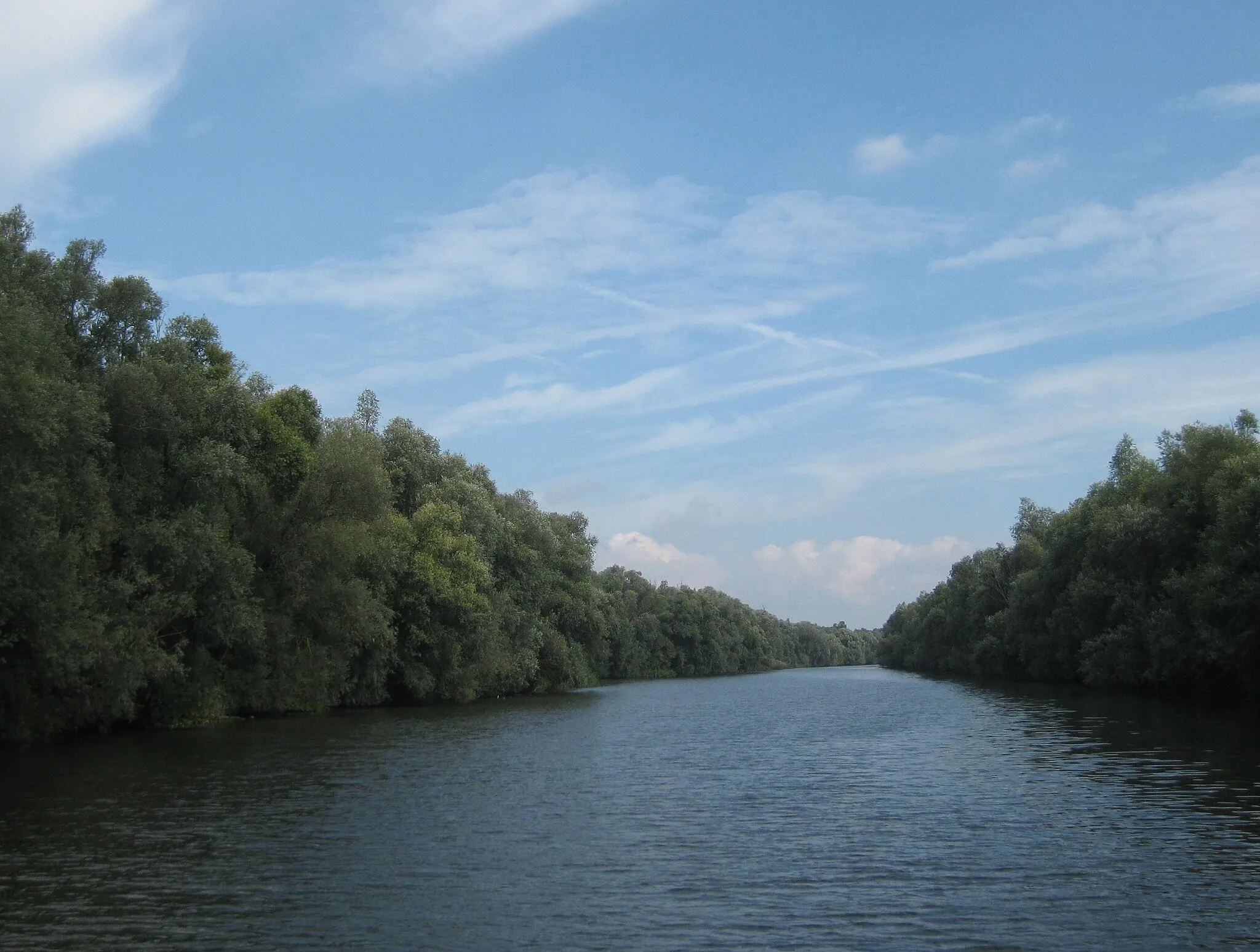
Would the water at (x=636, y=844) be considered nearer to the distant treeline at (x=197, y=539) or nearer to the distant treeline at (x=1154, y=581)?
the distant treeline at (x=197, y=539)

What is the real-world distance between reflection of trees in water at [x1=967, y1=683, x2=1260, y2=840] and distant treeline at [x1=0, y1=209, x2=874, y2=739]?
Answer: 36.0 meters

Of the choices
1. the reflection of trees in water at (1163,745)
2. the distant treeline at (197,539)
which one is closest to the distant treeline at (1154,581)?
the reflection of trees in water at (1163,745)

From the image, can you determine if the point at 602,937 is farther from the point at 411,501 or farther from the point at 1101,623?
the point at 1101,623

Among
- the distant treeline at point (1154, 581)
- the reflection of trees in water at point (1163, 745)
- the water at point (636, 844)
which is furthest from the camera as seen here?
the distant treeline at point (1154, 581)

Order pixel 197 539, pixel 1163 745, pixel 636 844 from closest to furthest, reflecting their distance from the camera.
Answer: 1. pixel 636 844
2. pixel 1163 745
3. pixel 197 539

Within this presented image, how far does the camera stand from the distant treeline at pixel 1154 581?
56.7 m

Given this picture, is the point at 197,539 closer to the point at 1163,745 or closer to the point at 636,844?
the point at 636,844

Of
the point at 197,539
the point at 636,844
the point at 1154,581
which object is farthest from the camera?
the point at 1154,581

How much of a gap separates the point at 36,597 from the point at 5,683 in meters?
5.38

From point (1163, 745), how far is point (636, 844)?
26.0 meters

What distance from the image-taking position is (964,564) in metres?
153

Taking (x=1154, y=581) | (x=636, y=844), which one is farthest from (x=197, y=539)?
(x=1154, y=581)

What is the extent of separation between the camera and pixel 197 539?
45594 millimetres

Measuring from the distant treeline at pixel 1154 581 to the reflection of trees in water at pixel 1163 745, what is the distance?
3.99 metres
